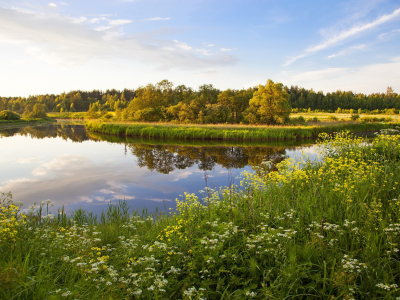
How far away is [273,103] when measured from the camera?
3834 centimetres

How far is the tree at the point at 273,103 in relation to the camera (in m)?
37.4

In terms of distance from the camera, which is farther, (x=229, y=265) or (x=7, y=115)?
(x=7, y=115)

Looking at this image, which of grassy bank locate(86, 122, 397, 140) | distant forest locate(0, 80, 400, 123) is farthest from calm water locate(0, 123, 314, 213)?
distant forest locate(0, 80, 400, 123)

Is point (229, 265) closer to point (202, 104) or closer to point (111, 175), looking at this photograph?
point (111, 175)

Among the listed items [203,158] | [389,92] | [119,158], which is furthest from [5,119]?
[389,92]

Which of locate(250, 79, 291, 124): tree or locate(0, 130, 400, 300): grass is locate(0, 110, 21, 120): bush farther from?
locate(0, 130, 400, 300): grass

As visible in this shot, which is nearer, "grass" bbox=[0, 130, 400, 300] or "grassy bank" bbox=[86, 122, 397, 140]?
"grass" bbox=[0, 130, 400, 300]

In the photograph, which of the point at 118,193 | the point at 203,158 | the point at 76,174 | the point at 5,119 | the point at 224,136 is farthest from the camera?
the point at 5,119

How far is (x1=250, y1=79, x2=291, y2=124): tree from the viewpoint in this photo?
3741cm

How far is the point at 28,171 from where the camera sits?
12484mm

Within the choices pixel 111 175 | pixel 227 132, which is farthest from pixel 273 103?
pixel 111 175

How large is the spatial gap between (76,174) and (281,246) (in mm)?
11872

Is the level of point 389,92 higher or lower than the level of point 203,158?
higher

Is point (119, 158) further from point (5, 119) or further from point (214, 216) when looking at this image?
point (5, 119)
